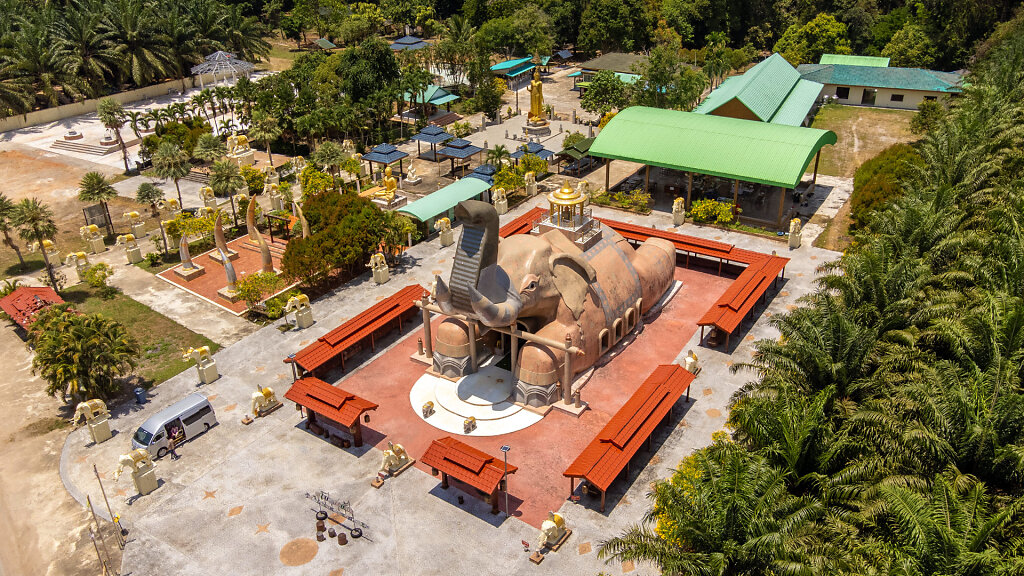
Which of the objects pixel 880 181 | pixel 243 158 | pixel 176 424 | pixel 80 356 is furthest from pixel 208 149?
pixel 880 181

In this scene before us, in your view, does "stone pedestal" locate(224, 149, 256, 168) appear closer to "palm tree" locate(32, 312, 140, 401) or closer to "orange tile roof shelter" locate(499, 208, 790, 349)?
"orange tile roof shelter" locate(499, 208, 790, 349)

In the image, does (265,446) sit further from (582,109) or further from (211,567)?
(582,109)

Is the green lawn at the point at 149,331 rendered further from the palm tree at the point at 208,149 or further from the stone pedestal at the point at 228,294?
the palm tree at the point at 208,149

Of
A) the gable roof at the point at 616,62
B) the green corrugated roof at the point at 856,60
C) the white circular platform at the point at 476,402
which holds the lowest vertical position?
the white circular platform at the point at 476,402

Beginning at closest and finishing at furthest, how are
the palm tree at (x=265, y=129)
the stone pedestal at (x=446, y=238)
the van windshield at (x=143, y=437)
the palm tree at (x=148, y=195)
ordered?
1. the van windshield at (x=143, y=437)
2. the stone pedestal at (x=446, y=238)
3. the palm tree at (x=148, y=195)
4. the palm tree at (x=265, y=129)

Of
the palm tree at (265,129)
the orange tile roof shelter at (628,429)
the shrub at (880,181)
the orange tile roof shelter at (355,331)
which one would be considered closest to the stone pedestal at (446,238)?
the orange tile roof shelter at (355,331)

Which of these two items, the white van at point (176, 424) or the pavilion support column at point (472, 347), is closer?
the white van at point (176, 424)
